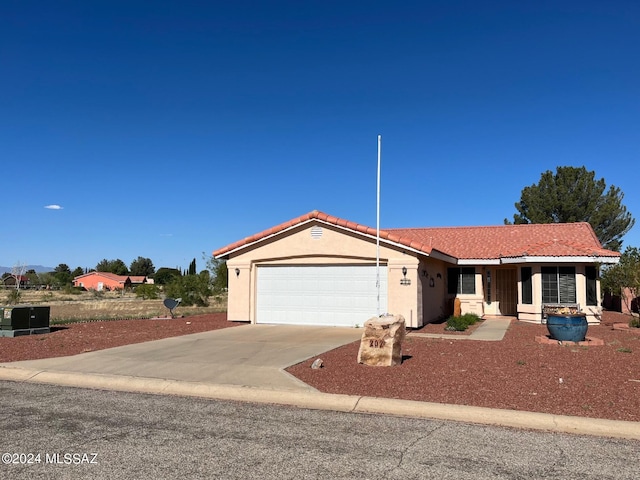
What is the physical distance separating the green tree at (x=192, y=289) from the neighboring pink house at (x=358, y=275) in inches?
590

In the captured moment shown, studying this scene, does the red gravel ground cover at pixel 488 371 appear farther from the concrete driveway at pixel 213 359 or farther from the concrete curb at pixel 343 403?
the concrete driveway at pixel 213 359

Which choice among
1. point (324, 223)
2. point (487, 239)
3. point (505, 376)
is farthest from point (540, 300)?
point (505, 376)

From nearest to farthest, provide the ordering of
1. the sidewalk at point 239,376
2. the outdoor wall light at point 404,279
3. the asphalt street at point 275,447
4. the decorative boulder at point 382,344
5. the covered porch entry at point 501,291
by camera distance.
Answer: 1. the asphalt street at point 275,447
2. the sidewalk at point 239,376
3. the decorative boulder at point 382,344
4. the outdoor wall light at point 404,279
5. the covered porch entry at point 501,291

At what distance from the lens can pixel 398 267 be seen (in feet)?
55.0

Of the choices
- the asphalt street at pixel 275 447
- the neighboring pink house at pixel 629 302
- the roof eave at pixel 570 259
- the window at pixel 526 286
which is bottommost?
the asphalt street at pixel 275 447

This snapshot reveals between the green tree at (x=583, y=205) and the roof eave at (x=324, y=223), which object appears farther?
the green tree at (x=583, y=205)

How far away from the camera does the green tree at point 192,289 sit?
33.6 metres

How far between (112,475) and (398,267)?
513 inches

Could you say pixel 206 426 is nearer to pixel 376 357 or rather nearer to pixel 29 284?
pixel 376 357

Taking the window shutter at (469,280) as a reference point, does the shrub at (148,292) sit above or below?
below

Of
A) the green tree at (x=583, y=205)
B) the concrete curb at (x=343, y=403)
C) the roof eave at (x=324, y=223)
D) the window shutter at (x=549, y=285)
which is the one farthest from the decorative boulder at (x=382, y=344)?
the green tree at (x=583, y=205)

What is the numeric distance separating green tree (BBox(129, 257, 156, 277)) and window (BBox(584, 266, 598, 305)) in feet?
412

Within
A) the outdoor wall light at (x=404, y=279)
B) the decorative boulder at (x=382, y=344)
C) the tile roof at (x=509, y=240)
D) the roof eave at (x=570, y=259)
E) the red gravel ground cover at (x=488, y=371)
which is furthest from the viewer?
the tile roof at (x=509, y=240)

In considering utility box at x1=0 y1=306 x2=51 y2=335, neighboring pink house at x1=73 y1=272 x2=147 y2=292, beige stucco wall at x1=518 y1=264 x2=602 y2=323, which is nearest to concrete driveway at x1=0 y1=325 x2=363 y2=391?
utility box at x1=0 y1=306 x2=51 y2=335
